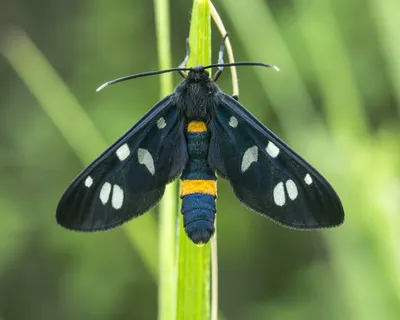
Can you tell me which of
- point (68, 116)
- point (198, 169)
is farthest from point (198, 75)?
point (68, 116)

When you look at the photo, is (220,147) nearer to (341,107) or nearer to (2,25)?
(341,107)

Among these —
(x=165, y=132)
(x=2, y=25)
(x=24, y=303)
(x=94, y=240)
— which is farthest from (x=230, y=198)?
(x=165, y=132)

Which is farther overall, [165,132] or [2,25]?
[2,25]

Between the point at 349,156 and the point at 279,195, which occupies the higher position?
the point at 349,156

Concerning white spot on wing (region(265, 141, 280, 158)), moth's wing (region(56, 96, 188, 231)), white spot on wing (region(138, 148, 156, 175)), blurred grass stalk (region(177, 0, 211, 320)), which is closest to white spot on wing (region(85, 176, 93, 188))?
moth's wing (region(56, 96, 188, 231))

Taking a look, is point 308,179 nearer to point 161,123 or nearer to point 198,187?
point 198,187

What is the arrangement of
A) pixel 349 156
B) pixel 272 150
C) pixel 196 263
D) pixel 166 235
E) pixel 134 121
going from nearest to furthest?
pixel 196 263
pixel 166 235
pixel 272 150
pixel 349 156
pixel 134 121
